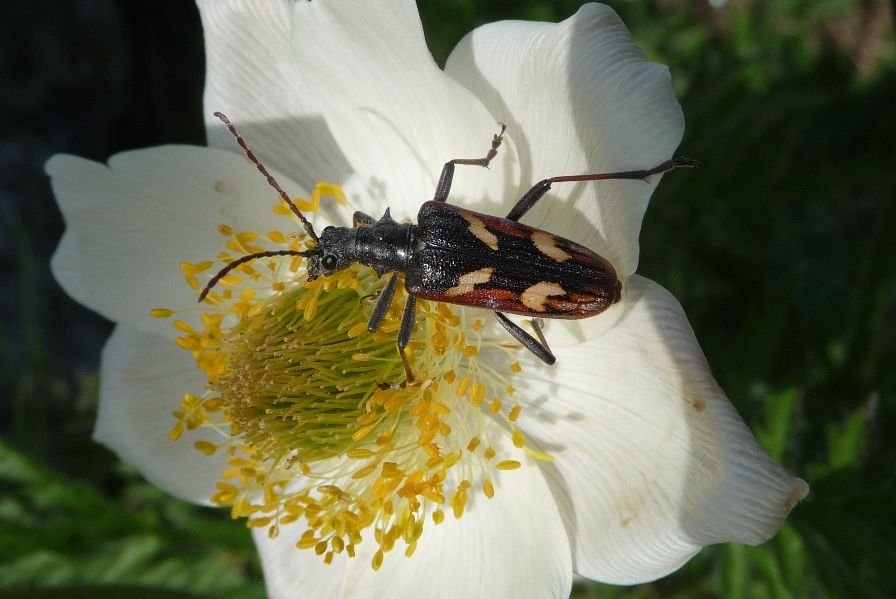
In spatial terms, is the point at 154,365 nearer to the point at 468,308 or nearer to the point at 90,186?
the point at 90,186

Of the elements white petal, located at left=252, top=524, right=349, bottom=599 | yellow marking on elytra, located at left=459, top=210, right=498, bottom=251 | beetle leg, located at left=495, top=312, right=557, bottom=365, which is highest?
yellow marking on elytra, located at left=459, top=210, right=498, bottom=251

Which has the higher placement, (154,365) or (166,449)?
(154,365)

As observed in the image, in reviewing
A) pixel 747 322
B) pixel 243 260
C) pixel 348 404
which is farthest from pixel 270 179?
pixel 747 322

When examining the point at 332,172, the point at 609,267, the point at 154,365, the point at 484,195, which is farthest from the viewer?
the point at 154,365

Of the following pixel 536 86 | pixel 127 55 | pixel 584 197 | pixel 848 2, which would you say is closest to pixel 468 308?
pixel 584 197

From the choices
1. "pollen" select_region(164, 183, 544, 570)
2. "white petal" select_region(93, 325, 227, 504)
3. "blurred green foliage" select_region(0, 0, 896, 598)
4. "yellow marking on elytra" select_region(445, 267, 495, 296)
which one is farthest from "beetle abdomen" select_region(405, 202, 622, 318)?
"white petal" select_region(93, 325, 227, 504)

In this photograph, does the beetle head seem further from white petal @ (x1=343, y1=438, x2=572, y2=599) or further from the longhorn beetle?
white petal @ (x1=343, y1=438, x2=572, y2=599)

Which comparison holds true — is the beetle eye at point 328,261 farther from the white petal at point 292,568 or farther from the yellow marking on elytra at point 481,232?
the white petal at point 292,568

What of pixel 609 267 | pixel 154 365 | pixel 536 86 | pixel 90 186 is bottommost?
pixel 154 365
